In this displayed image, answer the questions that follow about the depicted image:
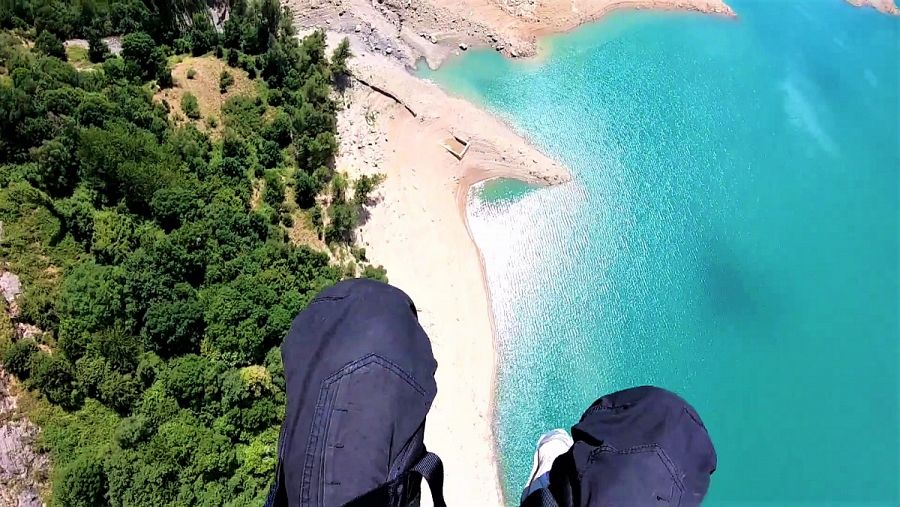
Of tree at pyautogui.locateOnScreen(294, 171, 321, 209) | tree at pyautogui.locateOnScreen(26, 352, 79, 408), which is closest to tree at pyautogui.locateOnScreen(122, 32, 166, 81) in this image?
tree at pyautogui.locateOnScreen(294, 171, 321, 209)

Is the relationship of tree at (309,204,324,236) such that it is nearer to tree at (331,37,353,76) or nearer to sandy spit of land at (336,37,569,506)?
sandy spit of land at (336,37,569,506)

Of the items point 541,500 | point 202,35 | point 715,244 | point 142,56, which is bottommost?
point 715,244

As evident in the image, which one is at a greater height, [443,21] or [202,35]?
[443,21]

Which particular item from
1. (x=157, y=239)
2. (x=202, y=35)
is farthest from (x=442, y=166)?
(x=157, y=239)

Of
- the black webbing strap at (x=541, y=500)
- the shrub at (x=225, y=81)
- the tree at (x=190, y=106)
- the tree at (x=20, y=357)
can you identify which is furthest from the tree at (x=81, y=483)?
the shrub at (x=225, y=81)

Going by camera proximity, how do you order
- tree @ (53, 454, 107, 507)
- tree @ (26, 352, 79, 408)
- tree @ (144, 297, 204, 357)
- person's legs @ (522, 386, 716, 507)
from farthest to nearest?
1. tree @ (144, 297, 204, 357)
2. tree @ (26, 352, 79, 408)
3. tree @ (53, 454, 107, 507)
4. person's legs @ (522, 386, 716, 507)

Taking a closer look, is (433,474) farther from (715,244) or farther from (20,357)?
(715,244)

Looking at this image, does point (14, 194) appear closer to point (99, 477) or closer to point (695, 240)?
point (99, 477)

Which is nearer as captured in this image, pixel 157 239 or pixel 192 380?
pixel 192 380
